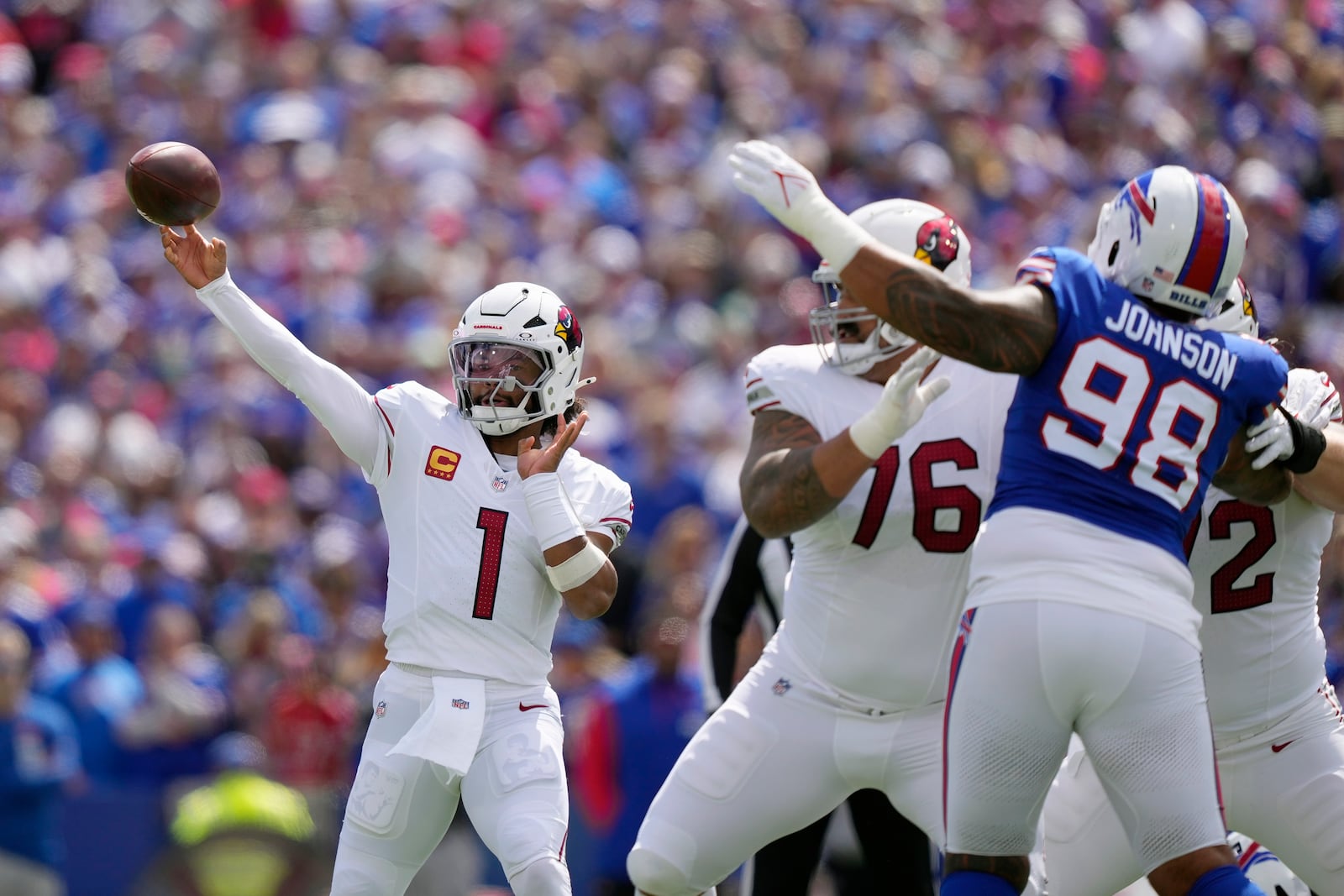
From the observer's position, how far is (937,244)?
17.4ft

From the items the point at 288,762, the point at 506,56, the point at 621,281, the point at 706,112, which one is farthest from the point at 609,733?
the point at 506,56

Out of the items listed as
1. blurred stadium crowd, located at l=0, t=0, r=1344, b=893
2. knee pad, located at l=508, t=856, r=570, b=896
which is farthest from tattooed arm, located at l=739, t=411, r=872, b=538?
blurred stadium crowd, located at l=0, t=0, r=1344, b=893

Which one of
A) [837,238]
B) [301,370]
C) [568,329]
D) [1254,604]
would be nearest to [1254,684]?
[1254,604]

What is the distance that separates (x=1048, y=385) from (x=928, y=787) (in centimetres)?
121

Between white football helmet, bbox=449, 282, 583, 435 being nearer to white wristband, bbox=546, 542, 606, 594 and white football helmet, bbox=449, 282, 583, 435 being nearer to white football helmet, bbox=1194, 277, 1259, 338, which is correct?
white wristband, bbox=546, 542, 606, 594

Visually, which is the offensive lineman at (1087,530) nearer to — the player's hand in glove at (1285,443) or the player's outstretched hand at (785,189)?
the player's outstretched hand at (785,189)

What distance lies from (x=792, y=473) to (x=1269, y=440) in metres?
1.15

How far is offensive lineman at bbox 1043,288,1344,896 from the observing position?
5.27 meters

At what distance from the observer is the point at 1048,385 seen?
14.8 feet

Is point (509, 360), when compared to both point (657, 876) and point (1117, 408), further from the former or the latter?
point (1117, 408)

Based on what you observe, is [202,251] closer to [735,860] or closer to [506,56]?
[735,860]

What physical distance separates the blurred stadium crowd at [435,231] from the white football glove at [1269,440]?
3338mm

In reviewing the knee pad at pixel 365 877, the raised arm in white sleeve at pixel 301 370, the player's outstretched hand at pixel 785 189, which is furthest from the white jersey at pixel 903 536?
the knee pad at pixel 365 877

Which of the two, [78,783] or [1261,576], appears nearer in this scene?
[1261,576]
